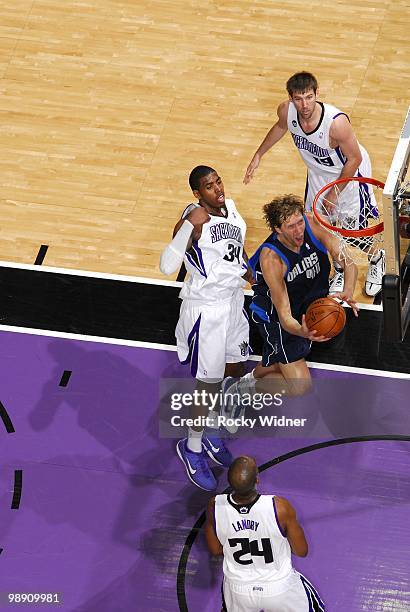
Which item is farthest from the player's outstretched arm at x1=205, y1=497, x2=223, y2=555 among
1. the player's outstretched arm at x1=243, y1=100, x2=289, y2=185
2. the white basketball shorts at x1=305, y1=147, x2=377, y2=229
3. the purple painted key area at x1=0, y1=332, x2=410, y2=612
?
the player's outstretched arm at x1=243, y1=100, x2=289, y2=185

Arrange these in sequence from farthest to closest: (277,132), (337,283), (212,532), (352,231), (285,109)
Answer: (337,283) < (277,132) < (285,109) < (352,231) < (212,532)

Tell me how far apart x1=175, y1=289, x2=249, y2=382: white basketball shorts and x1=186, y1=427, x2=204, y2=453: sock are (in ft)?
1.19

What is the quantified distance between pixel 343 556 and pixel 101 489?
1672 mm

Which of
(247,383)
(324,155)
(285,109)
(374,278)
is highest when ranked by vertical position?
(285,109)

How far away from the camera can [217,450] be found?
295 inches

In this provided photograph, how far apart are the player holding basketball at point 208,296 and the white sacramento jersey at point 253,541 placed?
1222mm

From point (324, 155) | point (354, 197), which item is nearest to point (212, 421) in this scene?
point (354, 197)

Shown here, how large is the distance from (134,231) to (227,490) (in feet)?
8.57

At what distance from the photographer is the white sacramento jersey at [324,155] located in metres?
7.80

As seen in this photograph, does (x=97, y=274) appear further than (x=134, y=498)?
Yes

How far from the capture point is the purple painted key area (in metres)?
6.90

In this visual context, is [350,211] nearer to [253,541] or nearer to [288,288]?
[288,288]
